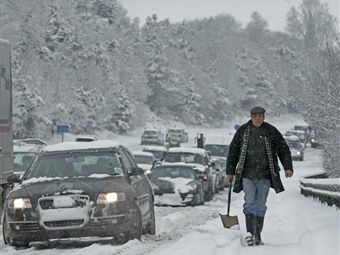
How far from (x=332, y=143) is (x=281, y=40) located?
397ft

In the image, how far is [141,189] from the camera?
12.7 metres

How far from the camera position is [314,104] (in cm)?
2373

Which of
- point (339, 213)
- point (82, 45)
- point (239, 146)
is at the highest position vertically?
point (82, 45)

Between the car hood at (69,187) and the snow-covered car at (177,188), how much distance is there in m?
9.93

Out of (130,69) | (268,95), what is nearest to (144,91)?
(130,69)

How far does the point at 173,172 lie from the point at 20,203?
1206 cm

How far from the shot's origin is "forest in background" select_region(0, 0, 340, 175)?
47.4 metres

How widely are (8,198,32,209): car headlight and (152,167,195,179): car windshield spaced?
11484mm

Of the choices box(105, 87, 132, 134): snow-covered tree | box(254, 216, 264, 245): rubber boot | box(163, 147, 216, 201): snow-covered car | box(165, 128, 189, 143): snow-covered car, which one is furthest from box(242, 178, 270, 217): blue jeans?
box(105, 87, 132, 134): snow-covered tree

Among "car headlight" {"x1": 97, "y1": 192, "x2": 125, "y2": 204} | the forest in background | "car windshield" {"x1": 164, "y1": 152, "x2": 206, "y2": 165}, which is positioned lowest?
"car windshield" {"x1": 164, "y1": 152, "x2": 206, "y2": 165}

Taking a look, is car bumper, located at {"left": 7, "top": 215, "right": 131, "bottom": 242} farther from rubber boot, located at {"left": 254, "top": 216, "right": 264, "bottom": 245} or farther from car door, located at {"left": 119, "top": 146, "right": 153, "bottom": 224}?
rubber boot, located at {"left": 254, "top": 216, "right": 264, "bottom": 245}

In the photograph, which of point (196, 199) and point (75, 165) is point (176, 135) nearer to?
point (196, 199)

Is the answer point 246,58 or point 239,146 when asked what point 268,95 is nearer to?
point 246,58

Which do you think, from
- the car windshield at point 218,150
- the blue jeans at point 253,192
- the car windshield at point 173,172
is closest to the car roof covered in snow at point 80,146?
the blue jeans at point 253,192
